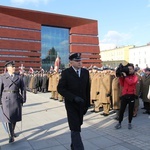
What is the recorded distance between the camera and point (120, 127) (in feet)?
21.2

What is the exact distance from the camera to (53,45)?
59.7 meters

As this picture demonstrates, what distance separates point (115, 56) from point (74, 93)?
9658 cm

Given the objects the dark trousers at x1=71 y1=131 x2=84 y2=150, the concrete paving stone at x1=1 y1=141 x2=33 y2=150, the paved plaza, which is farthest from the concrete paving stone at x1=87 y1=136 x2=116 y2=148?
the concrete paving stone at x1=1 y1=141 x2=33 y2=150

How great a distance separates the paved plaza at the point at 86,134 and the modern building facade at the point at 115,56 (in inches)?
3224

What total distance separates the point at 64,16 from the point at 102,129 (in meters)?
49.7

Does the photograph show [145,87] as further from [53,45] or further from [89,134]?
[53,45]

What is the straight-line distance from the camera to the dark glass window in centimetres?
5659

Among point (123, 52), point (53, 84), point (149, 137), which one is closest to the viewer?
point (149, 137)

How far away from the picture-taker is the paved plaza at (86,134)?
16.4ft

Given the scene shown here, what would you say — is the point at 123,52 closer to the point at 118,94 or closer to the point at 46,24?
the point at 46,24

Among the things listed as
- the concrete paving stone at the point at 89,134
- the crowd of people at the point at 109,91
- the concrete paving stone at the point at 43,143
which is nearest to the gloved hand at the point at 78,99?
the concrete paving stone at the point at 43,143

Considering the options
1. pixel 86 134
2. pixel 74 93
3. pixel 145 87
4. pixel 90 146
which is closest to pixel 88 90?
pixel 74 93

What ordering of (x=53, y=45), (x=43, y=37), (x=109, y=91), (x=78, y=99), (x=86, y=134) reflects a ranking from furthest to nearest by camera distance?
(x=53, y=45)
(x=43, y=37)
(x=109, y=91)
(x=86, y=134)
(x=78, y=99)

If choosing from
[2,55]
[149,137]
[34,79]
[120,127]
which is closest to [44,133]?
[120,127]
